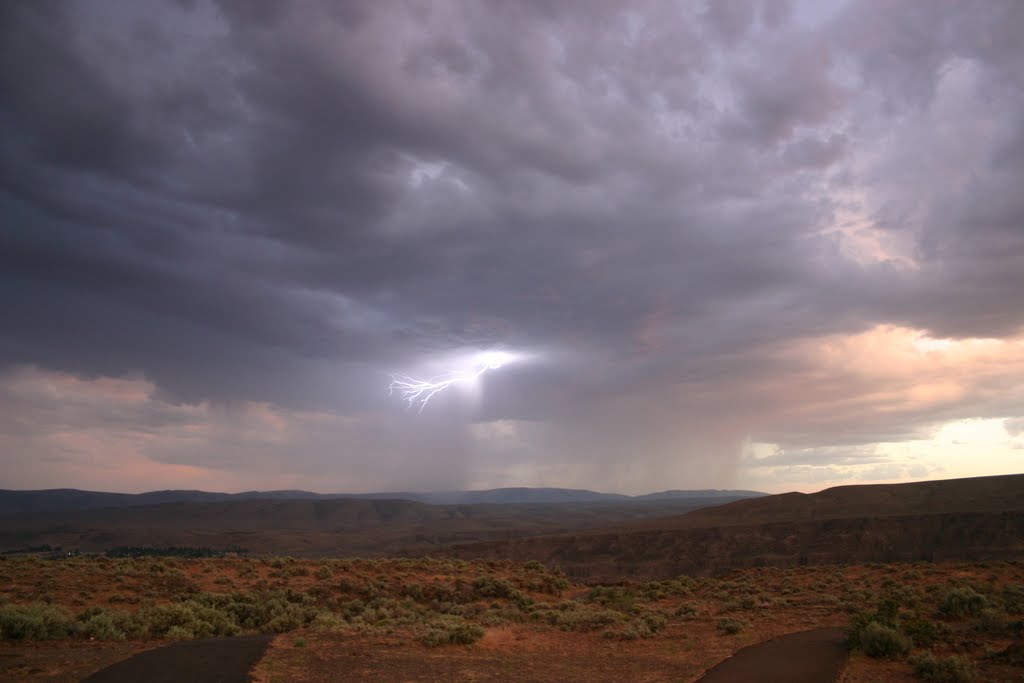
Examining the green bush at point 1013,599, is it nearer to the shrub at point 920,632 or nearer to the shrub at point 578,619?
the shrub at point 920,632

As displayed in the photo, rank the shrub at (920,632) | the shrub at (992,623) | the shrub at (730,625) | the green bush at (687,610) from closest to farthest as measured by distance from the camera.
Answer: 1. the shrub at (920,632)
2. the shrub at (992,623)
3. the shrub at (730,625)
4. the green bush at (687,610)

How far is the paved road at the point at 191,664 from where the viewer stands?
10820 mm

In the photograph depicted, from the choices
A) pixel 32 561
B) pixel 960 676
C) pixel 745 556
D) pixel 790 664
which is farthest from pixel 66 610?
pixel 745 556

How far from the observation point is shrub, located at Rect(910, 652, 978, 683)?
1127 cm

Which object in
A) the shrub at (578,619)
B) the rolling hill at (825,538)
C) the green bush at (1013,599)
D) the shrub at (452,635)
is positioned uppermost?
the shrub at (452,635)

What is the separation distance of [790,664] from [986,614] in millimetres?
7446

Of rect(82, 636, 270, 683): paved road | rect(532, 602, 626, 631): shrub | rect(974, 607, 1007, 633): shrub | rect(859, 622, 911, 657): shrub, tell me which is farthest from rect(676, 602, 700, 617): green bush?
rect(82, 636, 270, 683): paved road

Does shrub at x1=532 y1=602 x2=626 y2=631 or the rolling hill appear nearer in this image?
shrub at x1=532 y1=602 x2=626 y2=631

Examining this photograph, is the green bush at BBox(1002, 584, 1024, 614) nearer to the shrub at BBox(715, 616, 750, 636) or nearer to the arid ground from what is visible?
the arid ground

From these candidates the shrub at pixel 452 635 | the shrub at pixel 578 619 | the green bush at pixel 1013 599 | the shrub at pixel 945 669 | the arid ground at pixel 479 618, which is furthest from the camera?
the shrub at pixel 578 619

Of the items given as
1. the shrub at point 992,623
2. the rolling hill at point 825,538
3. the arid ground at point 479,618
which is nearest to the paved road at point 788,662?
the arid ground at point 479,618

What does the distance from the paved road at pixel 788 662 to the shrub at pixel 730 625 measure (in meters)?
1.78

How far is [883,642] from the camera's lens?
1348cm

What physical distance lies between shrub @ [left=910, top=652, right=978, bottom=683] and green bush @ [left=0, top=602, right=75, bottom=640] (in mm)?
20230
